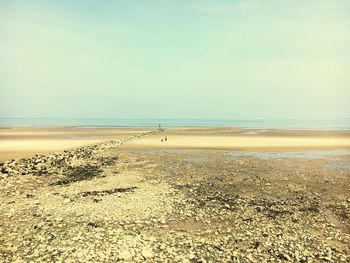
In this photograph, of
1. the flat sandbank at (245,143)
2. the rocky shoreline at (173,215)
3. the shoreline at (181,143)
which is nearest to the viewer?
the rocky shoreline at (173,215)

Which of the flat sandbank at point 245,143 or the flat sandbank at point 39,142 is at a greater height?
the flat sandbank at point 39,142

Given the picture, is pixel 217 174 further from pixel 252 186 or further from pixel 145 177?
pixel 145 177

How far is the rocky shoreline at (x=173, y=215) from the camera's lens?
10.4 meters

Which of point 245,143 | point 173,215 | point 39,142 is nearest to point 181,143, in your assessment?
point 245,143

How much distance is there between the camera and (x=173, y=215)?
14266mm

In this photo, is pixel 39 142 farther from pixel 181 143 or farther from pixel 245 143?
pixel 245 143

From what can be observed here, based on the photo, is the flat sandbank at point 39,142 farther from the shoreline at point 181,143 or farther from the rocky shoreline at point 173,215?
the rocky shoreline at point 173,215

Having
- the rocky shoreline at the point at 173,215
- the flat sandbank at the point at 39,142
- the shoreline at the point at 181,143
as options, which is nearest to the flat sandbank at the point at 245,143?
the shoreline at the point at 181,143

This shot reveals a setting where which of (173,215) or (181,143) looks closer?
(173,215)

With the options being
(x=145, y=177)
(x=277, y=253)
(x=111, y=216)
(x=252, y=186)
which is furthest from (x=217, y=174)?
(x=277, y=253)

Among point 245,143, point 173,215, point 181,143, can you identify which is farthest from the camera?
point 181,143

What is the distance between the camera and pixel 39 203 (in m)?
15.7

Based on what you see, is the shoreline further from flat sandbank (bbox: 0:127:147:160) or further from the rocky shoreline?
the rocky shoreline

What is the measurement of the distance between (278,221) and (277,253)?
323 centimetres
